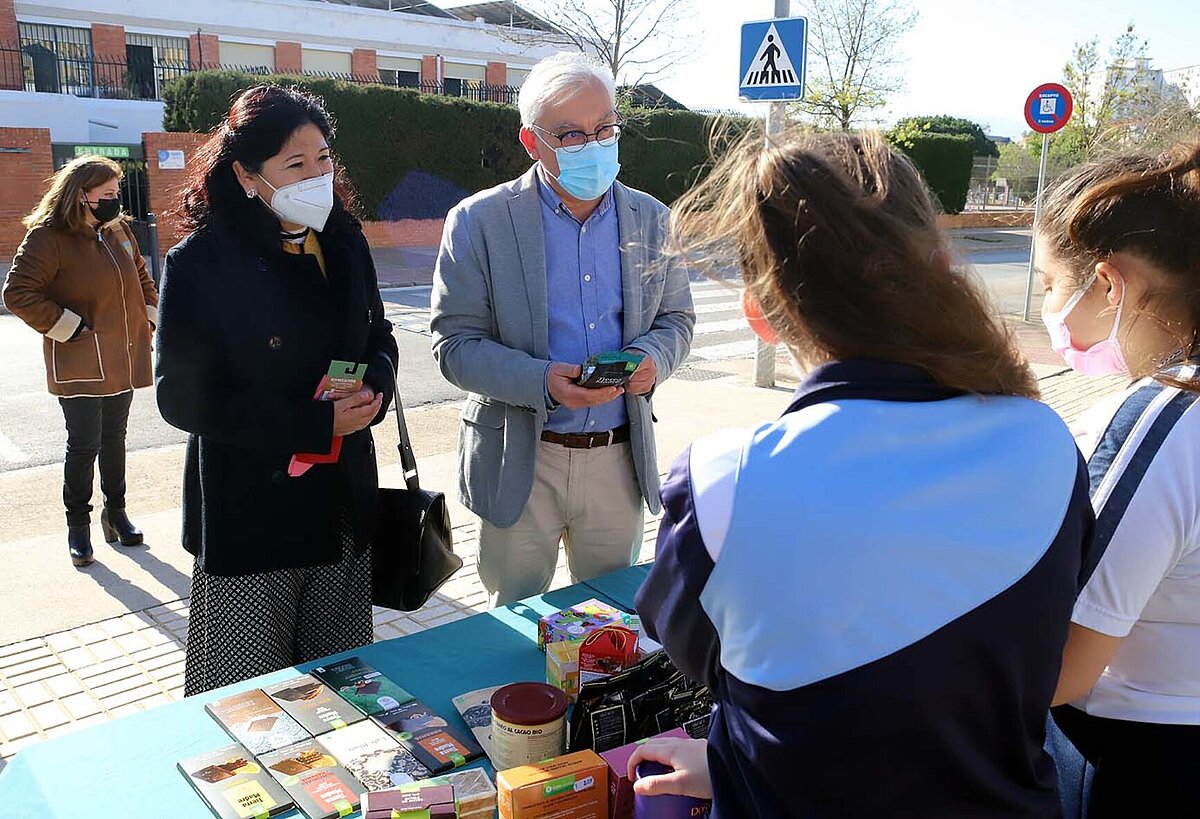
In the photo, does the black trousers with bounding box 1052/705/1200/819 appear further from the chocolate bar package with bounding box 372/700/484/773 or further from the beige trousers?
the beige trousers

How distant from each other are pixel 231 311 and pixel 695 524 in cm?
175

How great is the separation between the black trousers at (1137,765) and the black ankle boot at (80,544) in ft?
14.5

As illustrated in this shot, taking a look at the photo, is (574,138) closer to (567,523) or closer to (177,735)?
(567,523)

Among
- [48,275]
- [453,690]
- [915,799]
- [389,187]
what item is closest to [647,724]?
[453,690]

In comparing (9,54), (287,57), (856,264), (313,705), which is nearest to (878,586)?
(856,264)

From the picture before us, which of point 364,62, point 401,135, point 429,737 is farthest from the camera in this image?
point 364,62

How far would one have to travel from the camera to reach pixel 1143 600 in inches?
53.9

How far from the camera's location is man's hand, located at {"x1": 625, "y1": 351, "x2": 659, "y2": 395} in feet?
8.98

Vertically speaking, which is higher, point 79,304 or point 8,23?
point 8,23

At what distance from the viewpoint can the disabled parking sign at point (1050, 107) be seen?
11.3 m

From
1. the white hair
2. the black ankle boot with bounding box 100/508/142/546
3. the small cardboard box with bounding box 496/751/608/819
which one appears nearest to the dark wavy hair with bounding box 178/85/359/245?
the white hair

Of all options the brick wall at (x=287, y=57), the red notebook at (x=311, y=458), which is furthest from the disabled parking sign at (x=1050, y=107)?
the brick wall at (x=287, y=57)

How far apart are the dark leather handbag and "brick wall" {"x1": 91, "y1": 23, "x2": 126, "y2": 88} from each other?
90.2 feet

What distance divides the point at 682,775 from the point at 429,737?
66 centimetres
